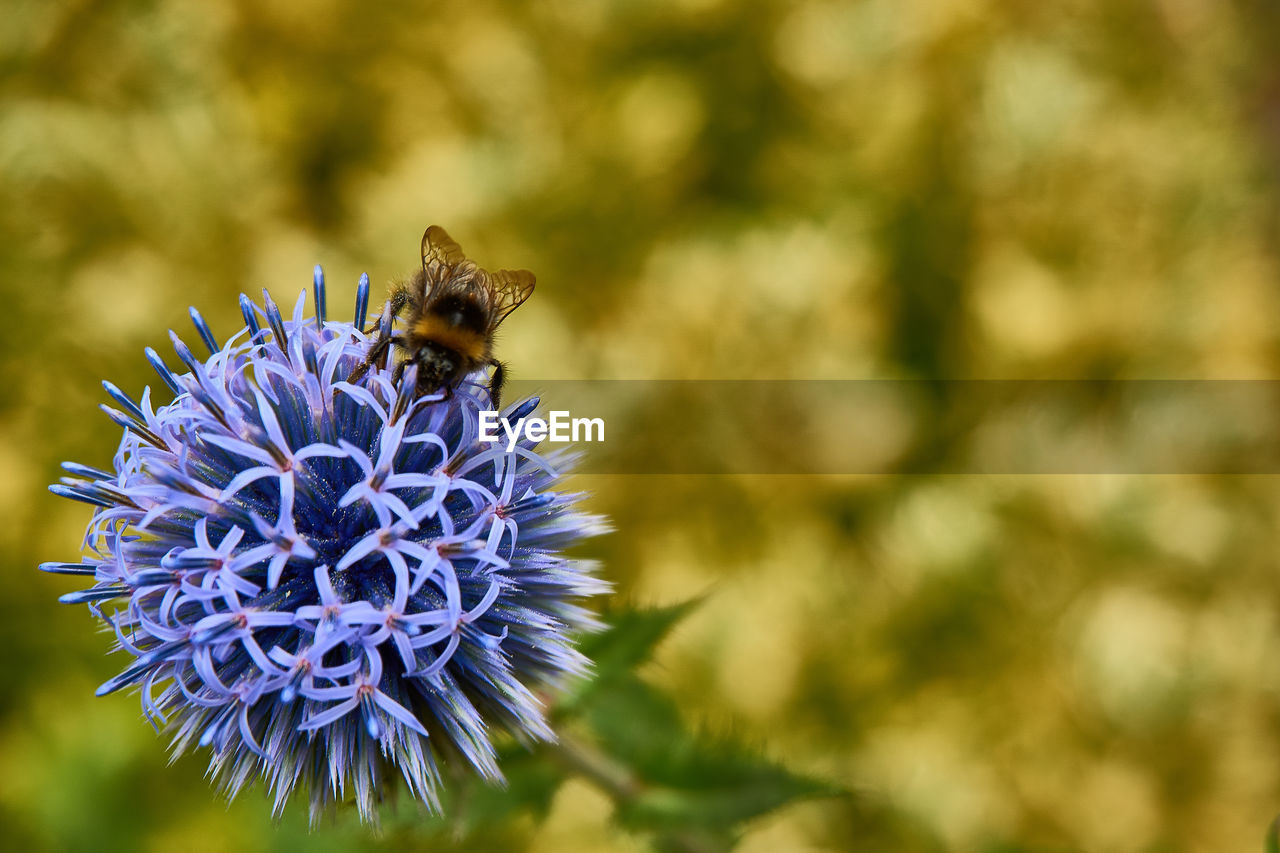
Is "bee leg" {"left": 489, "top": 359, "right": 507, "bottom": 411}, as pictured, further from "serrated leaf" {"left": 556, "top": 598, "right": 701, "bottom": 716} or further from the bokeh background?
the bokeh background

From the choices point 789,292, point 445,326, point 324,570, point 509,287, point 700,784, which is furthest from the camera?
point 789,292

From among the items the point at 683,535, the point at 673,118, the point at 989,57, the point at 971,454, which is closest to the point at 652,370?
the point at 683,535

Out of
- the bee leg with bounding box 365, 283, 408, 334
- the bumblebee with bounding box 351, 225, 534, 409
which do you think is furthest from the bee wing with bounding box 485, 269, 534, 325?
the bee leg with bounding box 365, 283, 408, 334

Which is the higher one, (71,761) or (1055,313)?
(1055,313)

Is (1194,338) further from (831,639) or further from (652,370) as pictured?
(652,370)

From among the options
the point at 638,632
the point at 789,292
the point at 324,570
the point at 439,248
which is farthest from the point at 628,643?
the point at 789,292

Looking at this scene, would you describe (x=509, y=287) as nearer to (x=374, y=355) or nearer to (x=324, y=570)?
(x=374, y=355)
